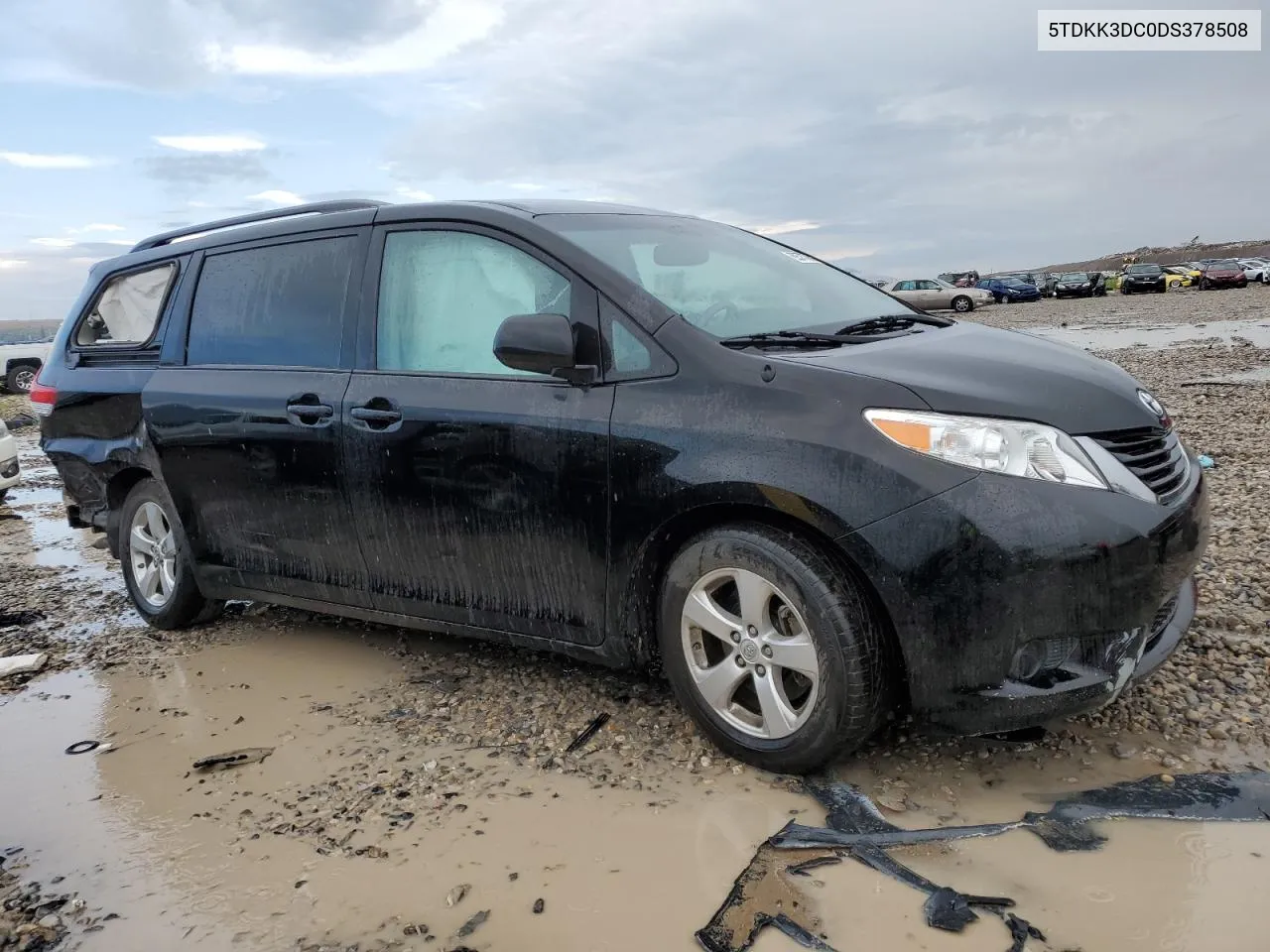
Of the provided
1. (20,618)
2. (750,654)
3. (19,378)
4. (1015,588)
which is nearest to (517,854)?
(750,654)

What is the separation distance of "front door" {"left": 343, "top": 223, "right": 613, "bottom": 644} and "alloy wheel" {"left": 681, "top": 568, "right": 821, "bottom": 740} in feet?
1.24

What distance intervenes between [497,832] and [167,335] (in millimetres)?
3043

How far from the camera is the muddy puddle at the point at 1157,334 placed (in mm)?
17403

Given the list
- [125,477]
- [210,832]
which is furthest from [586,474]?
[125,477]

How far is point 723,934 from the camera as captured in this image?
2213mm

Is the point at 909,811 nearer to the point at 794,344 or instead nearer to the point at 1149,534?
the point at 1149,534

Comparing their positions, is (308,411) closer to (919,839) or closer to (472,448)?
(472,448)

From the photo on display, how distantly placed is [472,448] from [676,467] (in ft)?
2.64

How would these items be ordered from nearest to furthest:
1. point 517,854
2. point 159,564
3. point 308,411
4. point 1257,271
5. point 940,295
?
point 517,854
point 308,411
point 159,564
point 940,295
point 1257,271

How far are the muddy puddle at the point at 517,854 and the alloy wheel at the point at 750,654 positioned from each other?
209 mm

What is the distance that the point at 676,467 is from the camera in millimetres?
2883

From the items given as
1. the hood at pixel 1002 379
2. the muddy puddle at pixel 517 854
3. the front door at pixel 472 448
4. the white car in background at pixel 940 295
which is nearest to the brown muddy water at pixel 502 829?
the muddy puddle at pixel 517 854

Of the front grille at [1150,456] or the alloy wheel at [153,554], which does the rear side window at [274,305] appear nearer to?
the alloy wheel at [153,554]

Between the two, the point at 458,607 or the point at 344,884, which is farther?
the point at 458,607
